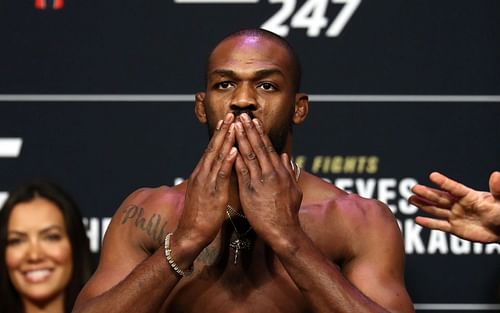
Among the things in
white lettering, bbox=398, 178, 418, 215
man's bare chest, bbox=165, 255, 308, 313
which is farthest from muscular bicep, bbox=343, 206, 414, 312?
white lettering, bbox=398, 178, 418, 215

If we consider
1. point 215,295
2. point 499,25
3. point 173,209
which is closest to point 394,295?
point 215,295

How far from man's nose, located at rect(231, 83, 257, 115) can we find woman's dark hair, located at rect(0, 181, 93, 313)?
0.68m

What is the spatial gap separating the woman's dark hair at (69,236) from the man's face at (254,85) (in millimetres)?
603

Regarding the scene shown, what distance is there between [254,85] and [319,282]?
362mm

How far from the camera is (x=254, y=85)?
178cm

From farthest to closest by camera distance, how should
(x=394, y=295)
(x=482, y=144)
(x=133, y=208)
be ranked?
(x=482, y=144) → (x=133, y=208) → (x=394, y=295)

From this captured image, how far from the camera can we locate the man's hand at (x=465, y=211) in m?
1.76

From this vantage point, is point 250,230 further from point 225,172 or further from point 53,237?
point 53,237

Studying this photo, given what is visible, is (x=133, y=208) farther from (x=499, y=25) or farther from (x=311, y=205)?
(x=499, y=25)

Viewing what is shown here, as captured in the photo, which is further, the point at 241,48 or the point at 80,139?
the point at 80,139

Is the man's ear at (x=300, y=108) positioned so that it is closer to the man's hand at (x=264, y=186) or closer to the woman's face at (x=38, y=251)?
the man's hand at (x=264, y=186)

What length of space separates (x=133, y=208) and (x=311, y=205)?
313mm

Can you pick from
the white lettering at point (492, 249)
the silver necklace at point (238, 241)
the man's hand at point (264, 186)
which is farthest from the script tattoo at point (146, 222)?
the white lettering at point (492, 249)

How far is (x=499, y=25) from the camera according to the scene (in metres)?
2.38
